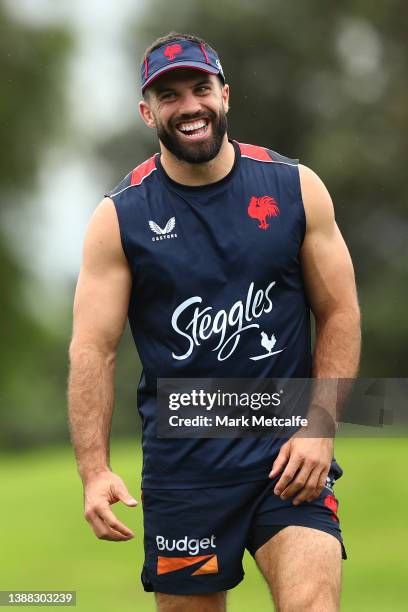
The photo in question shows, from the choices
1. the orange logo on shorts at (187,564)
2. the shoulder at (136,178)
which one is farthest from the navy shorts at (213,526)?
the shoulder at (136,178)

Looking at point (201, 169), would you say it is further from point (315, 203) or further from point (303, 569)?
point (303, 569)

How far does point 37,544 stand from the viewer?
54.0 ft

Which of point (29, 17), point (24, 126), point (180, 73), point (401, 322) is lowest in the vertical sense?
point (401, 322)

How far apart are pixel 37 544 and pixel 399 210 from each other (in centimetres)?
2007

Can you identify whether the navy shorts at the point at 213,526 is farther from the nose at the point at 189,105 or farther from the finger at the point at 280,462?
the nose at the point at 189,105

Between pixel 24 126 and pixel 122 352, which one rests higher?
pixel 24 126

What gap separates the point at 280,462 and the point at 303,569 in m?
0.45

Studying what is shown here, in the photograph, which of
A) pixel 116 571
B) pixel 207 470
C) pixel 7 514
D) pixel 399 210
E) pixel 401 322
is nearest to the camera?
pixel 207 470

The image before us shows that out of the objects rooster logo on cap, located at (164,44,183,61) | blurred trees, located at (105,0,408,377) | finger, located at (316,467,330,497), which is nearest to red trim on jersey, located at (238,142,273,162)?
rooster logo on cap, located at (164,44,183,61)

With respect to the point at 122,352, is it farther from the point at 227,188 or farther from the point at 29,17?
the point at 227,188

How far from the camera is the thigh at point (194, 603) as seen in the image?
5504mm

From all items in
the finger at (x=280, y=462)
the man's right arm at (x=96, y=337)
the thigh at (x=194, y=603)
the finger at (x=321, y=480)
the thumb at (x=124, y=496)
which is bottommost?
the thigh at (x=194, y=603)

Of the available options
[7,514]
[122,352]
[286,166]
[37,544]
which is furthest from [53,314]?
[286,166]

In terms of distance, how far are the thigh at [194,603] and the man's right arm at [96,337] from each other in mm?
564
